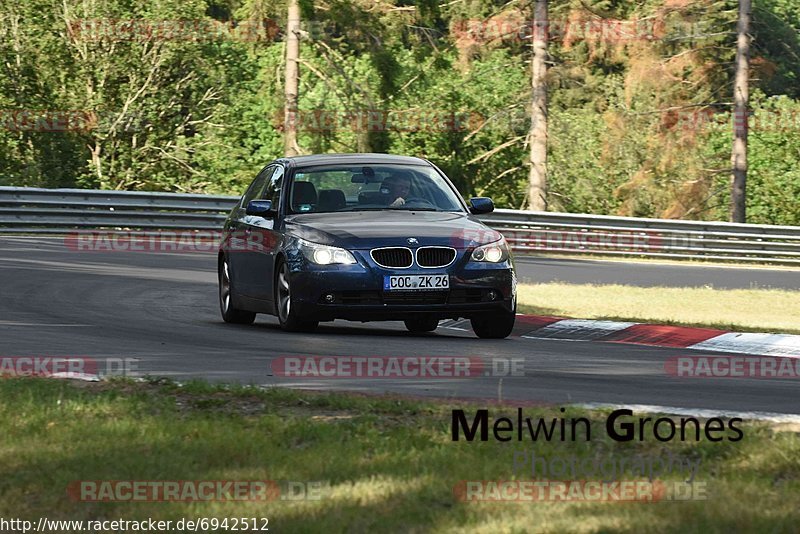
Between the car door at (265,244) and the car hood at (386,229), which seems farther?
the car door at (265,244)

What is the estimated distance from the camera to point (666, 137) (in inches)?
1610

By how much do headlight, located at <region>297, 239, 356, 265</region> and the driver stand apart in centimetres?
128

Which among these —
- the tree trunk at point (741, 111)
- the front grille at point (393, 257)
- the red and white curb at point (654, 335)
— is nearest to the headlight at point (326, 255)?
the front grille at point (393, 257)

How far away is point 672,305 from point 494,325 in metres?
6.61

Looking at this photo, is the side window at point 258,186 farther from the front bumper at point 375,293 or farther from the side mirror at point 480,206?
the front bumper at point 375,293

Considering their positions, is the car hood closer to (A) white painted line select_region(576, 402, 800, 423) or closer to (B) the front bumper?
(B) the front bumper

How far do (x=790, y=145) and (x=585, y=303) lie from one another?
3342 centimetres

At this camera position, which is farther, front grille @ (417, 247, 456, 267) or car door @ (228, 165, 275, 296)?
car door @ (228, 165, 275, 296)

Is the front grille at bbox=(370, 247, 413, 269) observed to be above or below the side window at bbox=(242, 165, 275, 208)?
below

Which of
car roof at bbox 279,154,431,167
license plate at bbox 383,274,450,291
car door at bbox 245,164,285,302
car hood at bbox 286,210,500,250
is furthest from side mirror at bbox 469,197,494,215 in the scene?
car door at bbox 245,164,285,302

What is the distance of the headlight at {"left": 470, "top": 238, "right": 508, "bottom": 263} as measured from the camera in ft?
40.5

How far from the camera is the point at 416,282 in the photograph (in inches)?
475

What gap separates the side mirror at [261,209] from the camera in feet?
43.3

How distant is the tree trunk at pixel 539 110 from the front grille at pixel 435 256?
23664 millimetres
